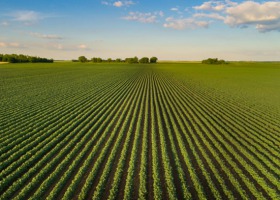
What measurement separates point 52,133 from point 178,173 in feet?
23.1

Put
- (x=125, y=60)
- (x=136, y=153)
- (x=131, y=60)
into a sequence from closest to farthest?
(x=136, y=153)
(x=131, y=60)
(x=125, y=60)

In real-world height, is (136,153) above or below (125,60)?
below

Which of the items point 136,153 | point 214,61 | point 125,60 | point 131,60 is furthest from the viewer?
point 125,60

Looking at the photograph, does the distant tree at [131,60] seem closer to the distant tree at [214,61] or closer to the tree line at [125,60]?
the tree line at [125,60]

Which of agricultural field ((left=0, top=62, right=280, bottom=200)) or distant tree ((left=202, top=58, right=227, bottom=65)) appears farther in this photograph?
distant tree ((left=202, top=58, right=227, bottom=65))

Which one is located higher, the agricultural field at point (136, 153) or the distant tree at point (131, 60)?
the distant tree at point (131, 60)

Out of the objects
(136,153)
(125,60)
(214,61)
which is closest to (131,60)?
(125,60)

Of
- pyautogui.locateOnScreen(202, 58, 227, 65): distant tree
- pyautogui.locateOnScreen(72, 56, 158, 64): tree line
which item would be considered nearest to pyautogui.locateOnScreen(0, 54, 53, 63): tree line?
pyautogui.locateOnScreen(72, 56, 158, 64): tree line

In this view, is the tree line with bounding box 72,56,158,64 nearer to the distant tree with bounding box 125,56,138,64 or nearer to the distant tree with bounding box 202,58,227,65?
the distant tree with bounding box 125,56,138,64

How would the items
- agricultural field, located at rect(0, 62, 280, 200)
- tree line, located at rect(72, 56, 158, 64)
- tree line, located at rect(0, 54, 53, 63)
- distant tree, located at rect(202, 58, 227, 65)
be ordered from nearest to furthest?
1. agricultural field, located at rect(0, 62, 280, 200)
2. tree line, located at rect(0, 54, 53, 63)
3. distant tree, located at rect(202, 58, 227, 65)
4. tree line, located at rect(72, 56, 158, 64)

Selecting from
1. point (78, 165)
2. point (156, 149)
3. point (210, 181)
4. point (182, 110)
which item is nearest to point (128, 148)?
point (156, 149)

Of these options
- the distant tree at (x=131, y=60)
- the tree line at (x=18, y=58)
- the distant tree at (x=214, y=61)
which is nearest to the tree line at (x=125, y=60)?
the distant tree at (x=131, y=60)

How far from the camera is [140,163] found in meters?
9.11

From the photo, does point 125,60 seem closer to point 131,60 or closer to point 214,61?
point 131,60
